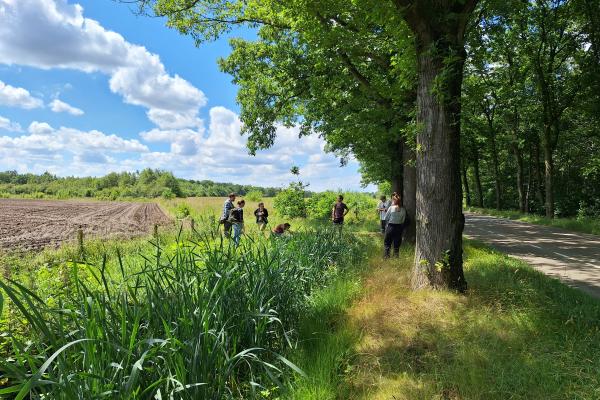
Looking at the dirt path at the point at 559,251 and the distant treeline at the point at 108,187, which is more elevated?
the distant treeline at the point at 108,187

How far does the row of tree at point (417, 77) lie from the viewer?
5.92 metres

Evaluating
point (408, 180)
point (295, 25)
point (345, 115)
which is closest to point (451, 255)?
point (408, 180)

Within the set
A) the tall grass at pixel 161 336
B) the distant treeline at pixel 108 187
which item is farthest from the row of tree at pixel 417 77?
the distant treeline at pixel 108 187

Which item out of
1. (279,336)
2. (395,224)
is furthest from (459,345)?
(395,224)

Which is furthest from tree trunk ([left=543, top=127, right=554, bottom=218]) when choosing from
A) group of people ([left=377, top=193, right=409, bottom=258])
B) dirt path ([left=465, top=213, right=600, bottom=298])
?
group of people ([left=377, top=193, right=409, bottom=258])

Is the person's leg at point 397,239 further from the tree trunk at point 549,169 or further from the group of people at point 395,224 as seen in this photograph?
the tree trunk at point 549,169

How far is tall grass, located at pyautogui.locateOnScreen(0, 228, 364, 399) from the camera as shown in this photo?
2.29 meters

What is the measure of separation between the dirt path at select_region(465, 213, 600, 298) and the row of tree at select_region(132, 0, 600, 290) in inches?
142

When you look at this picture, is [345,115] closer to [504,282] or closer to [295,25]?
[295,25]

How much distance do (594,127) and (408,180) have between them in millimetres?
20622

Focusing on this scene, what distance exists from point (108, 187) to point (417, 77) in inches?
5309

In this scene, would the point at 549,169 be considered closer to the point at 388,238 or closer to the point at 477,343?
the point at 388,238

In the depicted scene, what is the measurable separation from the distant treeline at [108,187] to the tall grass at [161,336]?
2923 inches

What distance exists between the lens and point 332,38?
906cm
